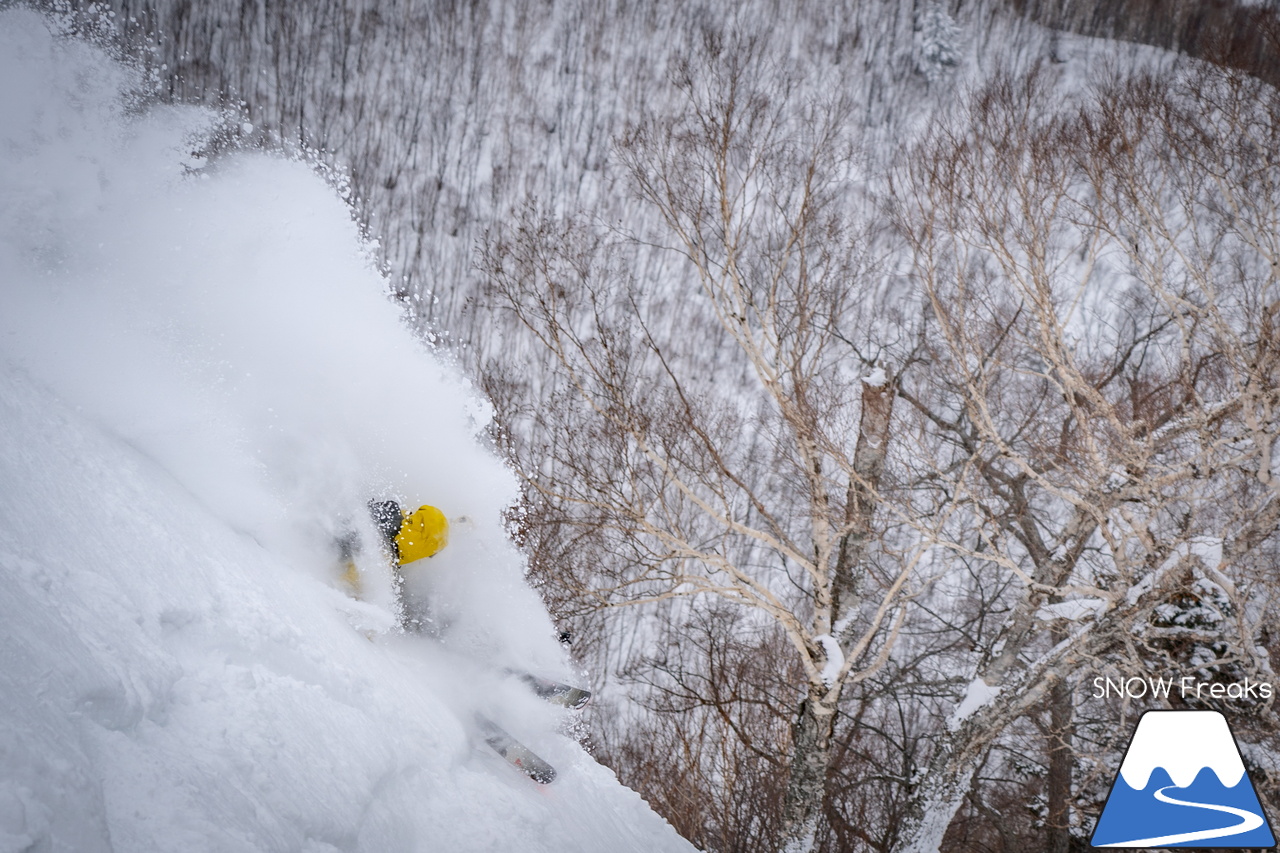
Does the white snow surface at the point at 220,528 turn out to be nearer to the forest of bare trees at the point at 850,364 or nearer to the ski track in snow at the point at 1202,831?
the forest of bare trees at the point at 850,364

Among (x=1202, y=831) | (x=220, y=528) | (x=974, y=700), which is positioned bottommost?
(x=974, y=700)

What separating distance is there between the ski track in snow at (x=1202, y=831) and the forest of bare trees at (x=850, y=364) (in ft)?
4.59

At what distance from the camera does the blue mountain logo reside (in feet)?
13.4

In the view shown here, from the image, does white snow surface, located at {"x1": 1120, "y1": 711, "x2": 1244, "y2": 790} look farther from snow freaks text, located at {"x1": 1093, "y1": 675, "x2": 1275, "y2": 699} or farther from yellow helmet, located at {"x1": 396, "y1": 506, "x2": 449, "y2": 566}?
yellow helmet, located at {"x1": 396, "y1": 506, "x2": 449, "y2": 566}

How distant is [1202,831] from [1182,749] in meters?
0.87

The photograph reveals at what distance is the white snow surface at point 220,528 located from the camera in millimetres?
2645

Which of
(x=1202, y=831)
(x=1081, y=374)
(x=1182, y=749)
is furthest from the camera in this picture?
(x=1081, y=374)

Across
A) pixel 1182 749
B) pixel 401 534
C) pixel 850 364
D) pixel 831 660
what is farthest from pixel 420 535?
pixel 850 364

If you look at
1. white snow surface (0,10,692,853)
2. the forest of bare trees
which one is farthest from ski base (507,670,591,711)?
the forest of bare trees

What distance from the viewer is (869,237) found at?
746 cm

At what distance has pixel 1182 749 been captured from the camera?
4832mm

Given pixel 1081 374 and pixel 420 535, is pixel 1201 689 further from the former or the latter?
pixel 420 535

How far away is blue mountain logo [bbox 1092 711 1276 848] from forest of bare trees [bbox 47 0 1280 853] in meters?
1.08

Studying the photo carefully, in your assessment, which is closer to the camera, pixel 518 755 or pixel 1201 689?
pixel 518 755
